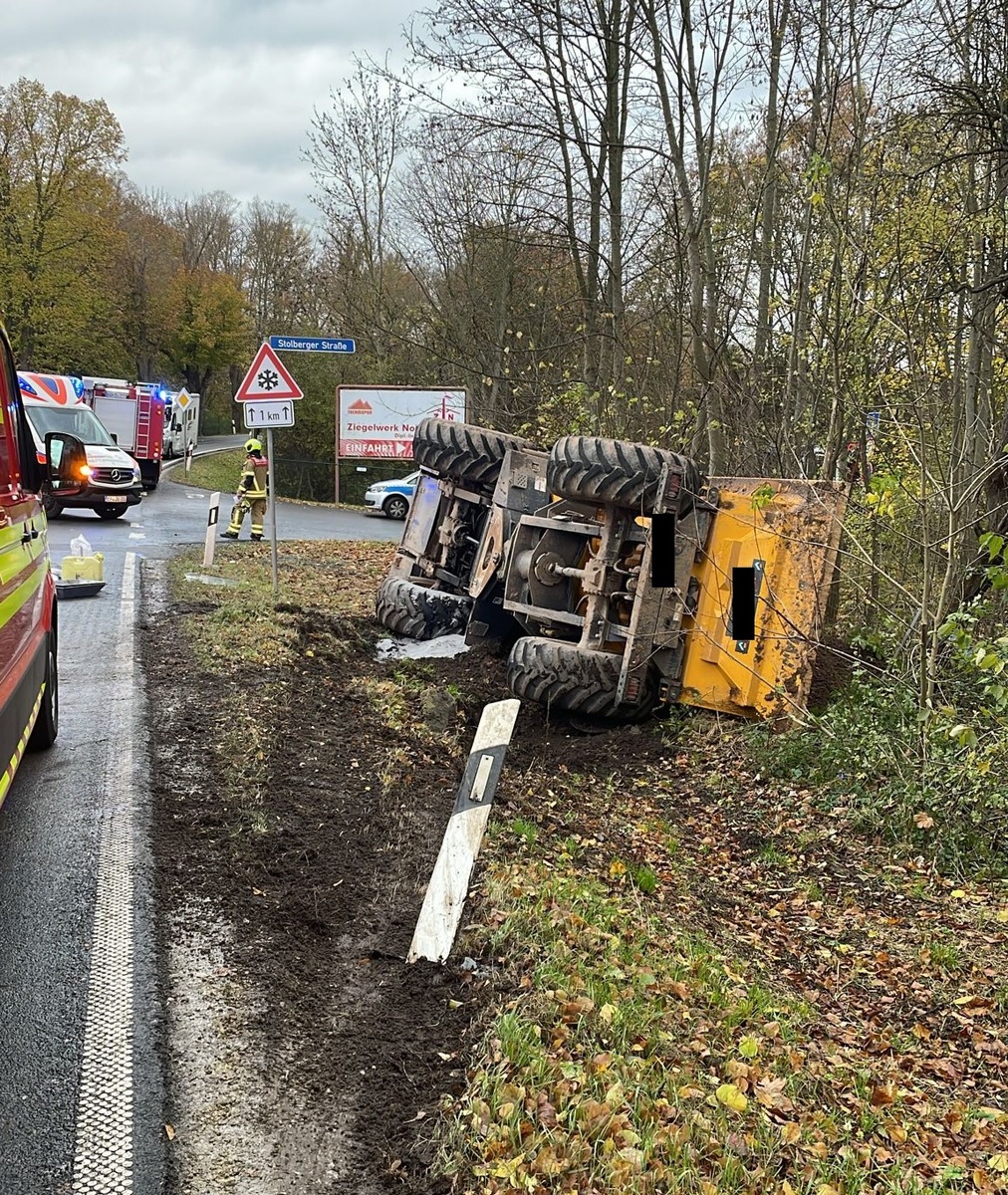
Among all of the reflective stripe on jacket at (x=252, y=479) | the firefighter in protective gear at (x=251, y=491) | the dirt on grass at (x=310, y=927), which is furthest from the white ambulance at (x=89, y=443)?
the dirt on grass at (x=310, y=927)

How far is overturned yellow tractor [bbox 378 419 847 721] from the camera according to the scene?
23.7 feet

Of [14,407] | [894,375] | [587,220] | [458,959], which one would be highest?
[587,220]

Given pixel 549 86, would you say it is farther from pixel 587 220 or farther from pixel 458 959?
pixel 458 959

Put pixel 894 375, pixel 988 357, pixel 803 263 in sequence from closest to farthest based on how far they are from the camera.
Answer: pixel 894 375, pixel 988 357, pixel 803 263

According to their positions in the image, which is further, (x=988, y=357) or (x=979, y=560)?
(x=988, y=357)

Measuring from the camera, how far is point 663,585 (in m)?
7.40

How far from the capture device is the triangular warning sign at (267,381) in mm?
10531

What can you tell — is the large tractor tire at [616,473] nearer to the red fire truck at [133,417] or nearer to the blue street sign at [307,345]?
the blue street sign at [307,345]

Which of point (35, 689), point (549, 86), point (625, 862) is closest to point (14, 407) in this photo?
point (35, 689)

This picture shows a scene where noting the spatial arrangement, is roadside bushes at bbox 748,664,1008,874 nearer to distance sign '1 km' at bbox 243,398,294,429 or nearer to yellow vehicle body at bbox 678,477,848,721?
yellow vehicle body at bbox 678,477,848,721

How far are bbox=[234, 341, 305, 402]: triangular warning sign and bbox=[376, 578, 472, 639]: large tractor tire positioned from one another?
8.43 ft

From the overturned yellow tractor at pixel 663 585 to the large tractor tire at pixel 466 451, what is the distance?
1.26 meters

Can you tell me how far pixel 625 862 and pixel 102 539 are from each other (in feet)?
39.7

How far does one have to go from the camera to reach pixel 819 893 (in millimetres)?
5277
